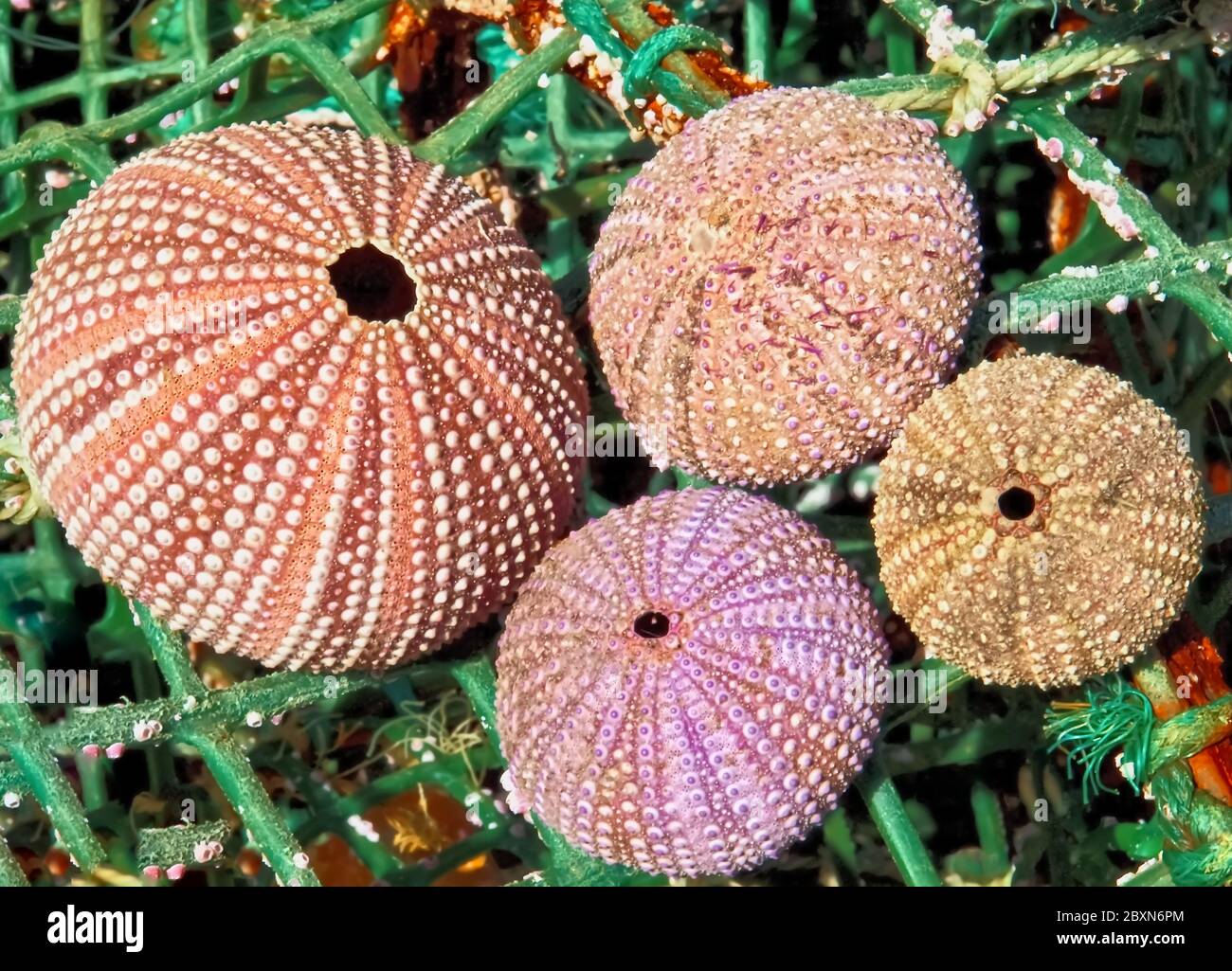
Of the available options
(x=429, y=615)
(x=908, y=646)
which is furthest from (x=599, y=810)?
(x=908, y=646)

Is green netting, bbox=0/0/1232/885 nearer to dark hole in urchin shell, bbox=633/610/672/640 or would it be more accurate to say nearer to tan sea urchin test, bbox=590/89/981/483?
tan sea urchin test, bbox=590/89/981/483

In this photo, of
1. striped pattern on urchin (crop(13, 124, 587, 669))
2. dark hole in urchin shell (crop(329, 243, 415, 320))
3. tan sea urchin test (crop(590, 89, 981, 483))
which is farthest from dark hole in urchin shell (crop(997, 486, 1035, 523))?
dark hole in urchin shell (crop(329, 243, 415, 320))

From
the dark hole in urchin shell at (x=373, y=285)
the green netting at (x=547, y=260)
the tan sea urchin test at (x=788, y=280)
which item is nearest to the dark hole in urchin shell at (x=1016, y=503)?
the tan sea urchin test at (x=788, y=280)

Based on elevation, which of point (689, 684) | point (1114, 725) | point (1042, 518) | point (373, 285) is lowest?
point (1114, 725)

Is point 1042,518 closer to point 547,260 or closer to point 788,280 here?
point 788,280

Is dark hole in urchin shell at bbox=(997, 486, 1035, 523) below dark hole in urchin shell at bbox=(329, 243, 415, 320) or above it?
below

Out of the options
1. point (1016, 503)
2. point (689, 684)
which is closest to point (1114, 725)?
point (1016, 503)
